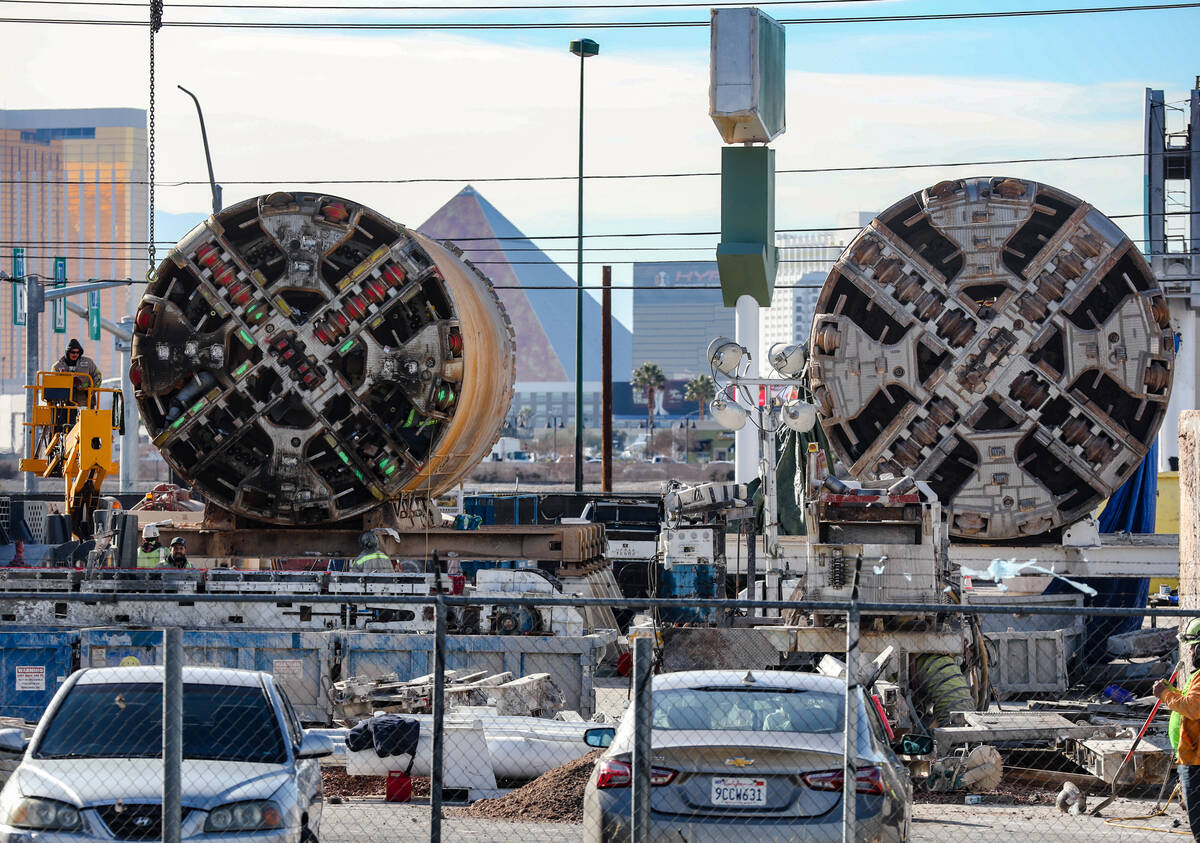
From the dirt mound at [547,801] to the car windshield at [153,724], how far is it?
8.09 feet

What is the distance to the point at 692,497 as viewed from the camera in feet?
65.0

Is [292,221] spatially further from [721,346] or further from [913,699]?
[913,699]

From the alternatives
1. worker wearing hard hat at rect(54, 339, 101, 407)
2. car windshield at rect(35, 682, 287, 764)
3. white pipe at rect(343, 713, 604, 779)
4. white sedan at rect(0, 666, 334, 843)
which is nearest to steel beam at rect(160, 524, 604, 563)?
worker wearing hard hat at rect(54, 339, 101, 407)

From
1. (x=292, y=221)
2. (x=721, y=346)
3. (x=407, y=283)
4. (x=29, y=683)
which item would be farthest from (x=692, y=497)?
(x=29, y=683)

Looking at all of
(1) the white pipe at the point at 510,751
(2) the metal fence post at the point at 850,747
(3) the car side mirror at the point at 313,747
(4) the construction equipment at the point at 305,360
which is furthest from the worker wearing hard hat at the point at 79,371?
(2) the metal fence post at the point at 850,747

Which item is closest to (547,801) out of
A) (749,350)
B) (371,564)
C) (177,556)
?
(371,564)

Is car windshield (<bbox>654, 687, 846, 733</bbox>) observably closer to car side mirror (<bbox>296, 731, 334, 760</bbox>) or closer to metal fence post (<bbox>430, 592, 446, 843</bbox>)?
metal fence post (<bbox>430, 592, 446, 843</bbox>)

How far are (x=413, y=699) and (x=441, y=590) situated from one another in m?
1.88

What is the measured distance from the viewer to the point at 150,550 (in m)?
18.6

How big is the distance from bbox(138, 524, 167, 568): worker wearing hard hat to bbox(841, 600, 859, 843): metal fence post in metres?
12.0

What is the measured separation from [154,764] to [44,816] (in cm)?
71

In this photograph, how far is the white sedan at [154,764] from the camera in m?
8.29

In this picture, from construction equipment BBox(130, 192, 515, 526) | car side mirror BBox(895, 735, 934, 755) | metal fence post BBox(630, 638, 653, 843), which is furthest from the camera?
construction equipment BBox(130, 192, 515, 526)

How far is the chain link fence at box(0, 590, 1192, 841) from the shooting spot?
26.3 feet
